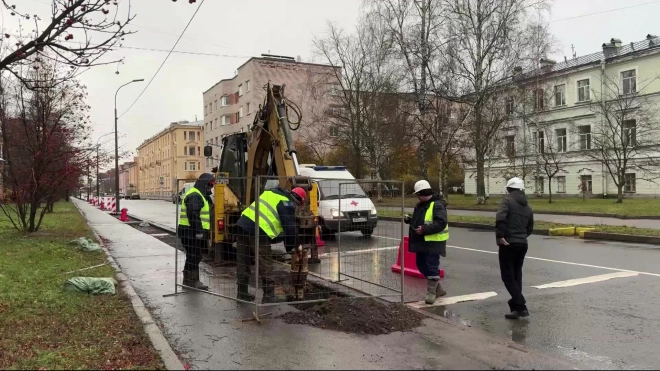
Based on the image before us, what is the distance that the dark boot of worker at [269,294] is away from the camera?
674 cm

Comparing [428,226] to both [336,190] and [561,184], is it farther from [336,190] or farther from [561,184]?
[561,184]

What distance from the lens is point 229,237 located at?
9133mm

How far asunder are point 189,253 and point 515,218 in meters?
4.69

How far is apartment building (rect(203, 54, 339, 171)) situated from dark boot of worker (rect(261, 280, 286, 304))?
127ft

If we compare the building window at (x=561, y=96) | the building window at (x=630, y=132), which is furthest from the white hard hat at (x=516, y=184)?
the building window at (x=561, y=96)

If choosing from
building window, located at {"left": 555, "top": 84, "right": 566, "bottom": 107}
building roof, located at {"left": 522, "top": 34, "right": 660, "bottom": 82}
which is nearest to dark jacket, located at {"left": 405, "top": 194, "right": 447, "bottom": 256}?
building roof, located at {"left": 522, "top": 34, "right": 660, "bottom": 82}

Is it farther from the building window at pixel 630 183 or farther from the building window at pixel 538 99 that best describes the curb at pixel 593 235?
the building window at pixel 630 183

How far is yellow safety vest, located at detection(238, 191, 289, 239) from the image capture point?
20.3 ft

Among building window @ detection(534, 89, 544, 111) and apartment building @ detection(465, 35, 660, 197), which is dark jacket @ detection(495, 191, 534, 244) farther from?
building window @ detection(534, 89, 544, 111)

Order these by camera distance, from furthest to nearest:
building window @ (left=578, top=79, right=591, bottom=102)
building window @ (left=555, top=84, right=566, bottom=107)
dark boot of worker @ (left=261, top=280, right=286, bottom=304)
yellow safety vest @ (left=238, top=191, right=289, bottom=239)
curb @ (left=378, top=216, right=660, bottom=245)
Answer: building window @ (left=555, top=84, right=566, bottom=107)
building window @ (left=578, top=79, right=591, bottom=102)
curb @ (left=378, top=216, right=660, bottom=245)
dark boot of worker @ (left=261, top=280, right=286, bottom=304)
yellow safety vest @ (left=238, top=191, right=289, bottom=239)

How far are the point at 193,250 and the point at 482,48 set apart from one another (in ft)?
83.6

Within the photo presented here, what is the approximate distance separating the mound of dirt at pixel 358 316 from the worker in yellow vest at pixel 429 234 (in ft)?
2.60

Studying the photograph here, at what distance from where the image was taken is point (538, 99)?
3164 centimetres

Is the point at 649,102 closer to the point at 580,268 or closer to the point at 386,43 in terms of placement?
the point at 386,43
